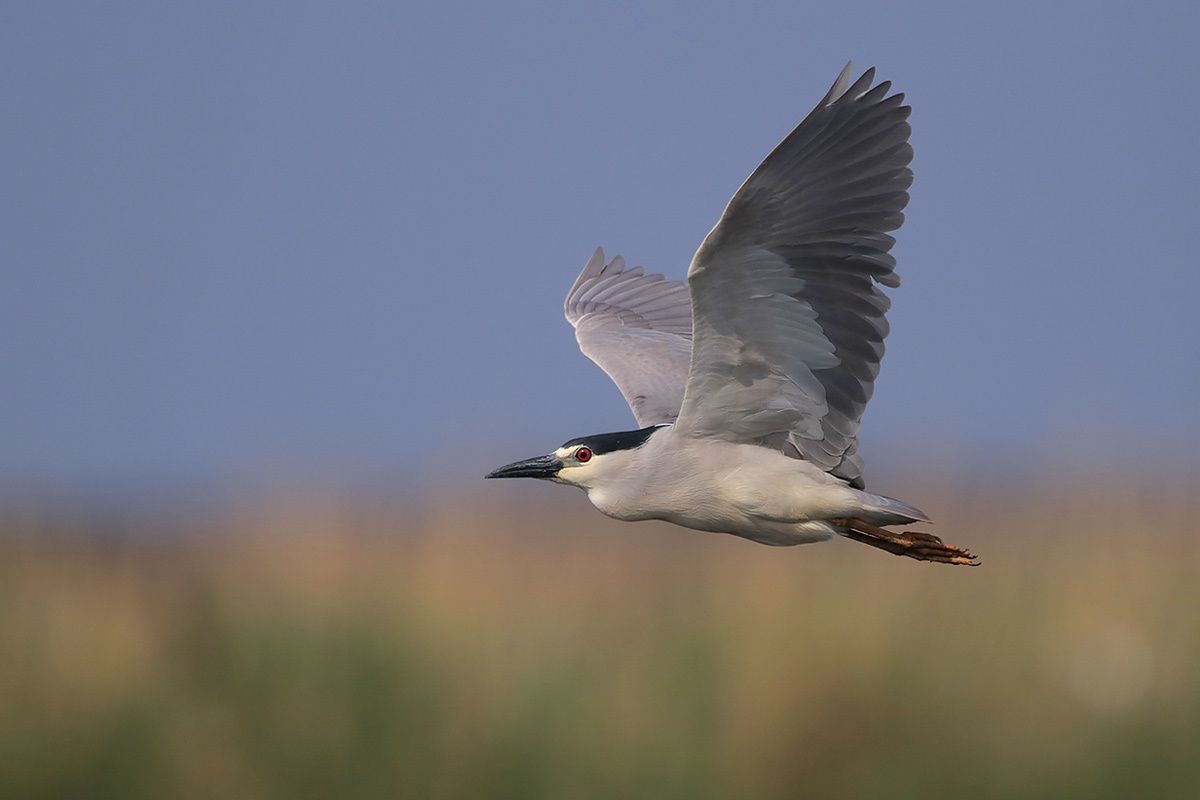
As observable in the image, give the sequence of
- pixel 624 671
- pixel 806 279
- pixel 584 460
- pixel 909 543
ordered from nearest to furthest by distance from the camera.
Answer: pixel 806 279
pixel 909 543
pixel 584 460
pixel 624 671

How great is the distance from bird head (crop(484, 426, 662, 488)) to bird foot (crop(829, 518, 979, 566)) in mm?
655

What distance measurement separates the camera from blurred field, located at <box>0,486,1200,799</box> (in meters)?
6.46

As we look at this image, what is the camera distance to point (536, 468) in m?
5.43

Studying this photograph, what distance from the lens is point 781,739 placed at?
255 inches

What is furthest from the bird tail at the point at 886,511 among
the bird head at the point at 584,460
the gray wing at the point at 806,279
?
the bird head at the point at 584,460

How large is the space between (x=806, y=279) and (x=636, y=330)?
1984 millimetres

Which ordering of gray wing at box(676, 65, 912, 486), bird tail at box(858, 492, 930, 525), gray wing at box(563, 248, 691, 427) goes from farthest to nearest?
gray wing at box(563, 248, 691, 427)
bird tail at box(858, 492, 930, 525)
gray wing at box(676, 65, 912, 486)

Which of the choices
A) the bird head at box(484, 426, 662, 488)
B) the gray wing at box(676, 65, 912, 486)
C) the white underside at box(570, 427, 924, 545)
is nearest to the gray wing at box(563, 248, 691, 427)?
the bird head at box(484, 426, 662, 488)

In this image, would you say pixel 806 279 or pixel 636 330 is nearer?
pixel 806 279

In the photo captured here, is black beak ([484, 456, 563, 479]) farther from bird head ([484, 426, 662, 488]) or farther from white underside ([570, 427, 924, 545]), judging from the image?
white underside ([570, 427, 924, 545])

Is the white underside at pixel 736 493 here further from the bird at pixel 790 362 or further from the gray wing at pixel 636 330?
the gray wing at pixel 636 330

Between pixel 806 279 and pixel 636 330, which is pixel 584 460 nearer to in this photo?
pixel 806 279

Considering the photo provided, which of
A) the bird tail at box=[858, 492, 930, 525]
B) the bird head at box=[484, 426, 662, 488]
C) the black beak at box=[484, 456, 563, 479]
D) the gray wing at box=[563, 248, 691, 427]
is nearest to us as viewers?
the bird tail at box=[858, 492, 930, 525]

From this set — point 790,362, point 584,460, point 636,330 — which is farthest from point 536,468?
point 636,330
